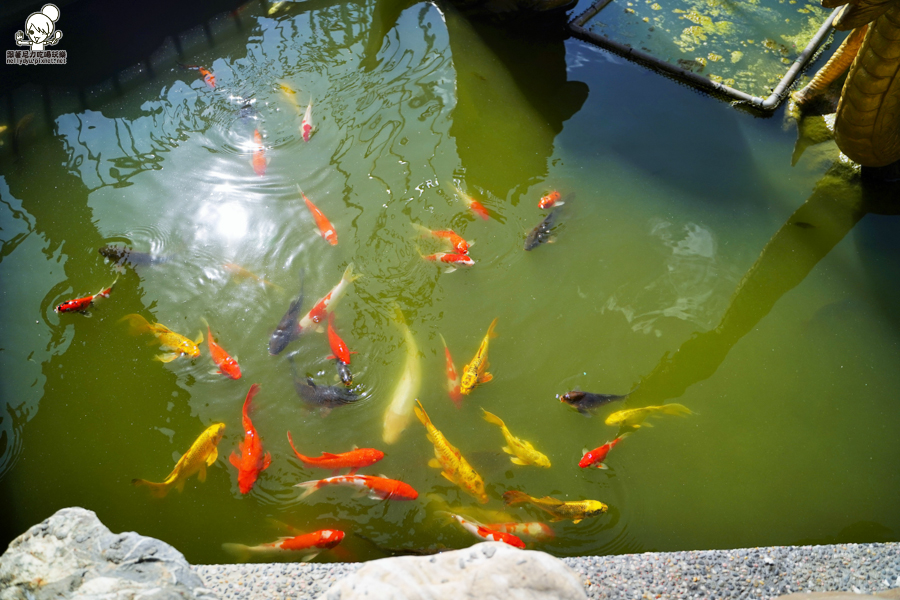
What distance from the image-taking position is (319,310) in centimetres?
346

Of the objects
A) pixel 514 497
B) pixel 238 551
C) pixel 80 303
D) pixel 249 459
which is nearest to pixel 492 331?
pixel 514 497

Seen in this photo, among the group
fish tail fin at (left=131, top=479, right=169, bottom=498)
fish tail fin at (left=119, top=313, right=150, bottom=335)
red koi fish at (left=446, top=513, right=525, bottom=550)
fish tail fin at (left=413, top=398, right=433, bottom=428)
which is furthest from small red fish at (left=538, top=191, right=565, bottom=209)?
fish tail fin at (left=131, top=479, right=169, bottom=498)

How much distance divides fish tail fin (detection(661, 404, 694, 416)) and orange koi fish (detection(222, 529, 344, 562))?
6.54 ft

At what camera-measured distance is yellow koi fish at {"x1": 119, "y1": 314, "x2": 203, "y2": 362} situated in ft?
11.0

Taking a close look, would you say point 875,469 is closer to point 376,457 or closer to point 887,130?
point 887,130

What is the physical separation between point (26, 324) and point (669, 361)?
14.0ft

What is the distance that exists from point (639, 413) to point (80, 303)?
12.0 ft

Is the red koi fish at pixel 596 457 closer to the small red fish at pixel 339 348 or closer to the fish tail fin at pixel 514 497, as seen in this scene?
the fish tail fin at pixel 514 497

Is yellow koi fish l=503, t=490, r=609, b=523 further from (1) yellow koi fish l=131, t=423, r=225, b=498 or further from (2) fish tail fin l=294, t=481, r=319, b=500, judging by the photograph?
(1) yellow koi fish l=131, t=423, r=225, b=498

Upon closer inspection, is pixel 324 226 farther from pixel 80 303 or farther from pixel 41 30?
pixel 41 30

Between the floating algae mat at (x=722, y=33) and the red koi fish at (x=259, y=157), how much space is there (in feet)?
11.1

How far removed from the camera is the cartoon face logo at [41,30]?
17.4 feet

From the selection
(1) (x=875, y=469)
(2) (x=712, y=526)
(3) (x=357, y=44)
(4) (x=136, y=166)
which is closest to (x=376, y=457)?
(2) (x=712, y=526)

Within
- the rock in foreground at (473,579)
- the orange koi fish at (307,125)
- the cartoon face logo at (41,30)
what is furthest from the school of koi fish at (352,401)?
the cartoon face logo at (41,30)
